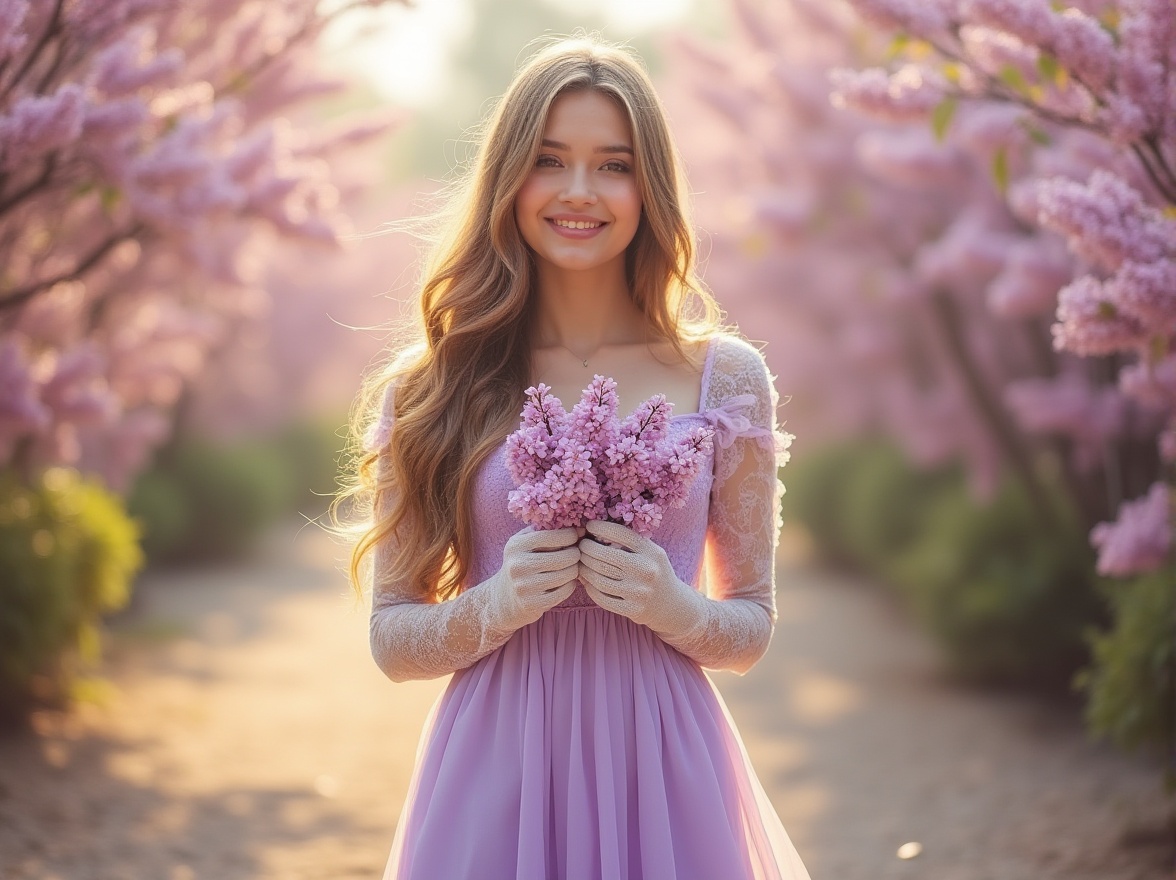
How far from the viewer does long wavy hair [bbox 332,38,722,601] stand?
8.20 ft

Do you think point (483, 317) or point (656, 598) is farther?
point (483, 317)

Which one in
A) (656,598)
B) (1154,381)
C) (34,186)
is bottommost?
(656,598)

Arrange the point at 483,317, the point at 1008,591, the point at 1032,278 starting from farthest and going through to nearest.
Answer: the point at 1008,591 → the point at 1032,278 → the point at 483,317

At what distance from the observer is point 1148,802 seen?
5.25m

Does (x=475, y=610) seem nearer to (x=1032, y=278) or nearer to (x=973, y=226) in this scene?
(x=1032, y=278)

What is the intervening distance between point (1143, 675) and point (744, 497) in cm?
289

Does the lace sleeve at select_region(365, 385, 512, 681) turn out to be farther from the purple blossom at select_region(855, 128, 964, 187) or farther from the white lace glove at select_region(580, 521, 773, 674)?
the purple blossom at select_region(855, 128, 964, 187)

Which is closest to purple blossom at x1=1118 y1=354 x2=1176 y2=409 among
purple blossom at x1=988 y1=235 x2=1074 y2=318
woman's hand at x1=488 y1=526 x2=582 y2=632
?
purple blossom at x1=988 y1=235 x2=1074 y2=318

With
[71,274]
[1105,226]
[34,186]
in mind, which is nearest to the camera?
[1105,226]

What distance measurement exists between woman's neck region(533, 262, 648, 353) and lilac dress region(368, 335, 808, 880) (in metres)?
0.25

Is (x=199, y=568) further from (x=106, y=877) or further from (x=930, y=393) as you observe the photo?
(x=106, y=877)

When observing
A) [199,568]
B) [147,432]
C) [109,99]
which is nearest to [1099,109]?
[109,99]

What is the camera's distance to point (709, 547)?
2646 mm

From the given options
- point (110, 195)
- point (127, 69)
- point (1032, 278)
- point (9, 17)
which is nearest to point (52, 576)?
point (110, 195)
